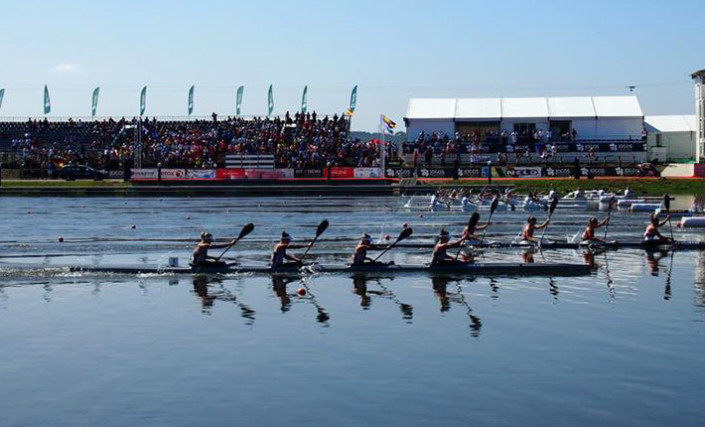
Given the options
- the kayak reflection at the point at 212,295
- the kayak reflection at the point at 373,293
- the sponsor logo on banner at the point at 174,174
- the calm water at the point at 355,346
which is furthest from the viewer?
the sponsor logo on banner at the point at 174,174

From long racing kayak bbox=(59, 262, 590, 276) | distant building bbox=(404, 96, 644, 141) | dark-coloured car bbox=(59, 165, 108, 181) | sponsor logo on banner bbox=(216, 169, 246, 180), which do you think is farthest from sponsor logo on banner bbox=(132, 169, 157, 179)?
long racing kayak bbox=(59, 262, 590, 276)

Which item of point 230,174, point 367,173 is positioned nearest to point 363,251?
point 367,173

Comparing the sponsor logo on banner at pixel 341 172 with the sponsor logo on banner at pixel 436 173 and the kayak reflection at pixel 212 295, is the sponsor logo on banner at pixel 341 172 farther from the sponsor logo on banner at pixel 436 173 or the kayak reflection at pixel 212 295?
Answer: the kayak reflection at pixel 212 295

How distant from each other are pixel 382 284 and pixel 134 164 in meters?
48.2

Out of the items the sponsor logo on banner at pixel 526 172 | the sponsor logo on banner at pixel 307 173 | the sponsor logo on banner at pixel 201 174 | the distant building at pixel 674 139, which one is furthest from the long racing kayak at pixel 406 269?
the distant building at pixel 674 139

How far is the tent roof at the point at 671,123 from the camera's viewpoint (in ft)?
251

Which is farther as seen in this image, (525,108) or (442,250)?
(525,108)

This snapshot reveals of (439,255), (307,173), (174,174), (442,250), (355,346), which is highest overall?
(307,173)

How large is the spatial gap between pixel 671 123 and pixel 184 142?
36417 mm

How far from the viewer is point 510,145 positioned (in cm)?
7206

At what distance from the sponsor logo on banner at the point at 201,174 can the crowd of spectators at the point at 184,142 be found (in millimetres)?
1683

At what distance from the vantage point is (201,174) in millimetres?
68000

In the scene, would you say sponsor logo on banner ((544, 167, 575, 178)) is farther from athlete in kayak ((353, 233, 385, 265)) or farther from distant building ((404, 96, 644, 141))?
athlete in kayak ((353, 233, 385, 265))

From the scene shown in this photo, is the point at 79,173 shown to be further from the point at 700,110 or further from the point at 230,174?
the point at 700,110
